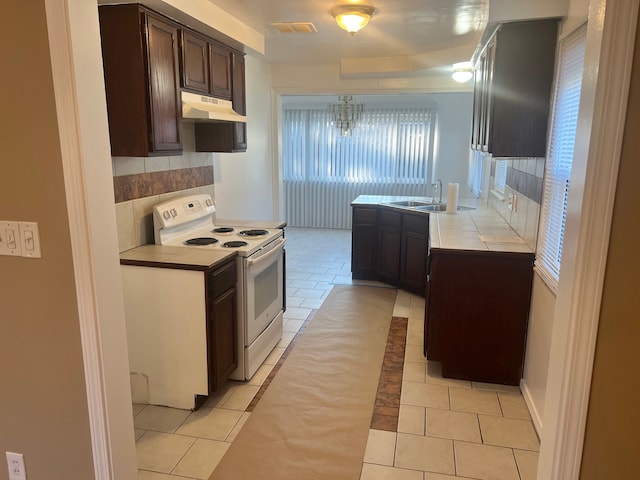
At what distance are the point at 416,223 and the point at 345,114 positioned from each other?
147 inches

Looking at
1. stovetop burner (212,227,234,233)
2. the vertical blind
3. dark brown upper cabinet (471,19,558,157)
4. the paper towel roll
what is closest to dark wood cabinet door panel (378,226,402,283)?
the paper towel roll

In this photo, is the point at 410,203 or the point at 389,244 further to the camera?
the point at 410,203

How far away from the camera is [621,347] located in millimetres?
1213

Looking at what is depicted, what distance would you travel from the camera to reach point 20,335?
156 centimetres

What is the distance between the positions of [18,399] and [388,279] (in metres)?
3.78

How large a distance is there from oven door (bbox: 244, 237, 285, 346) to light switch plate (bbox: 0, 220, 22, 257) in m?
1.43

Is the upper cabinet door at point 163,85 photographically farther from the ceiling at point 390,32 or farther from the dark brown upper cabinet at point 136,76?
the ceiling at point 390,32

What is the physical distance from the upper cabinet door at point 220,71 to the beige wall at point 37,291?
6.24 ft

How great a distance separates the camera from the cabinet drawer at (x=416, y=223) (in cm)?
437

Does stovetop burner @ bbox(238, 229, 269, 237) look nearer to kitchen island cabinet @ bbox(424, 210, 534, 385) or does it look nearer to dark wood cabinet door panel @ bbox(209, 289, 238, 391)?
dark wood cabinet door panel @ bbox(209, 289, 238, 391)

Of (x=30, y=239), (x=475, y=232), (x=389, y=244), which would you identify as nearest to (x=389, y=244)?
(x=389, y=244)

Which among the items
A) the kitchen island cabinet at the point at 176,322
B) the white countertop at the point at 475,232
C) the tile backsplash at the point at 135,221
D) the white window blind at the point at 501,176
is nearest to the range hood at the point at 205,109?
the tile backsplash at the point at 135,221

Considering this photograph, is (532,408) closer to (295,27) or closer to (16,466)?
(16,466)

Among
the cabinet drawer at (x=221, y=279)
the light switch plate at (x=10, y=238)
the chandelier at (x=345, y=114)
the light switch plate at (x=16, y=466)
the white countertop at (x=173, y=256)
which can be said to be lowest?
the light switch plate at (x=16, y=466)
